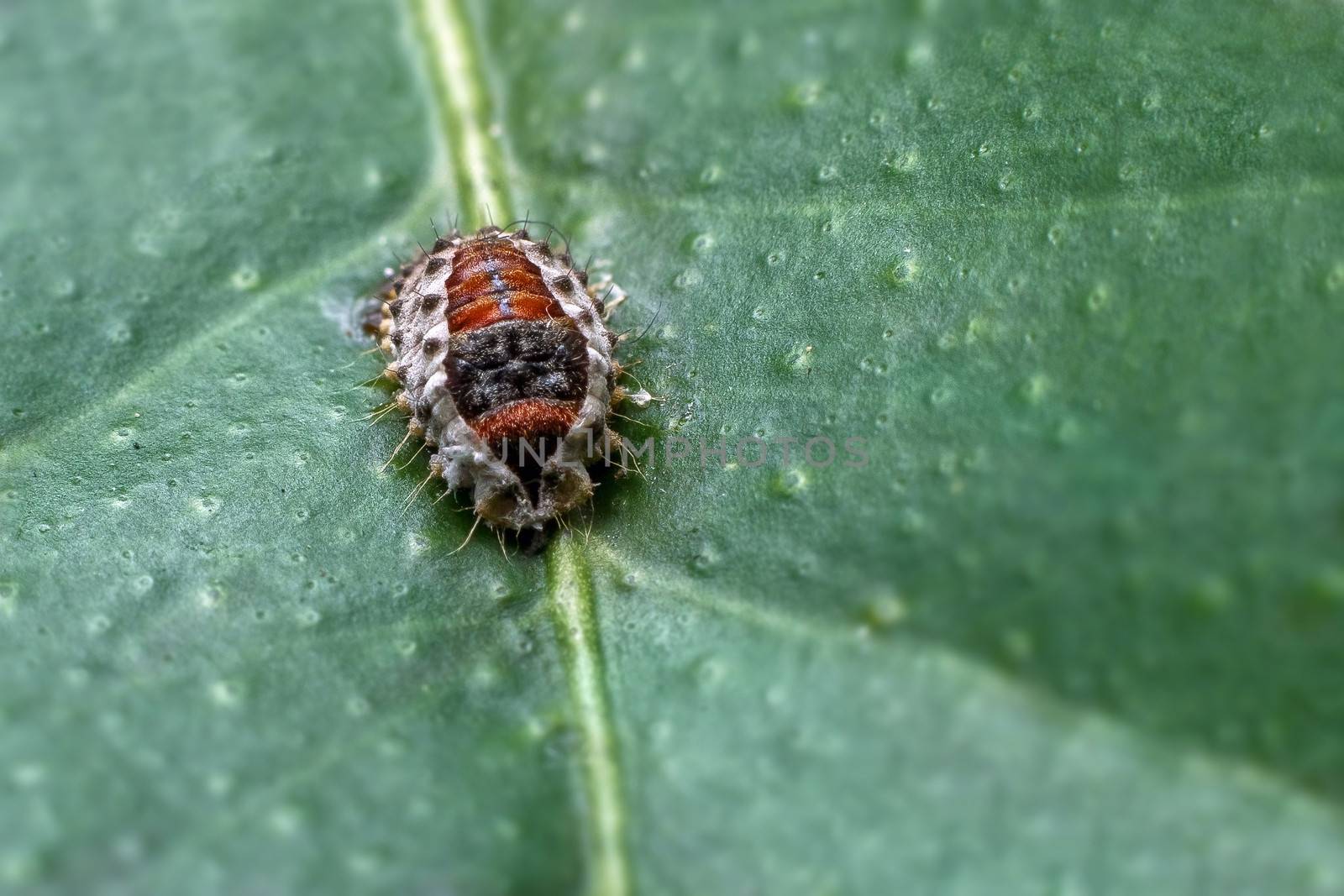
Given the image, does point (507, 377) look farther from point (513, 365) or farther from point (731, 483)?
point (731, 483)

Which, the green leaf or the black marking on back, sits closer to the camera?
the green leaf

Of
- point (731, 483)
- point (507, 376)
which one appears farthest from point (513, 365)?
point (731, 483)

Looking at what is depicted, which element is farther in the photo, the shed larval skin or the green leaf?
the shed larval skin

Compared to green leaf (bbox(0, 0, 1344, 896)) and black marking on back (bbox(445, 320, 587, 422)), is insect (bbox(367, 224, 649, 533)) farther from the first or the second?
green leaf (bbox(0, 0, 1344, 896))

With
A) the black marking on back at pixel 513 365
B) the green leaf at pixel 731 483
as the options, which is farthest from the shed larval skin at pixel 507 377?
the green leaf at pixel 731 483

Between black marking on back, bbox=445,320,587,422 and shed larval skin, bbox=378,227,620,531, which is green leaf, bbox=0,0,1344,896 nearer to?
shed larval skin, bbox=378,227,620,531

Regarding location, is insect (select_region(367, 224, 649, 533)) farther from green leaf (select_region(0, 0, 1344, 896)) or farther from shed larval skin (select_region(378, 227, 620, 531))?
green leaf (select_region(0, 0, 1344, 896))

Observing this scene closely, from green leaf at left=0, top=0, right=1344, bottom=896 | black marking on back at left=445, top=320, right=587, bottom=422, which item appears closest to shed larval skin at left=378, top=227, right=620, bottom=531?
black marking on back at left=445, top=320, right=587, bottom=422
